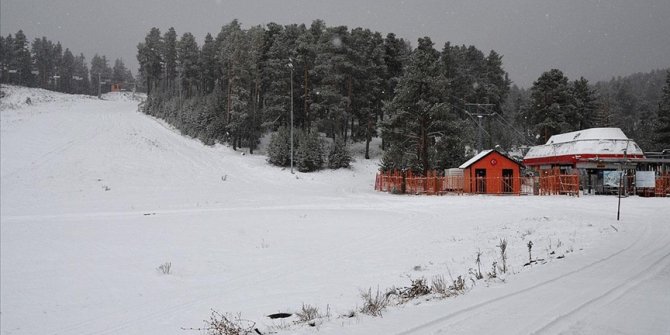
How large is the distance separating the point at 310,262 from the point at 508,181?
25.6m

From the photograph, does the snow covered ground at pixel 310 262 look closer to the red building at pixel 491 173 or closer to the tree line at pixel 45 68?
the red building at pixel 491 173

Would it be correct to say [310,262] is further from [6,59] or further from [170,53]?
[6,59]

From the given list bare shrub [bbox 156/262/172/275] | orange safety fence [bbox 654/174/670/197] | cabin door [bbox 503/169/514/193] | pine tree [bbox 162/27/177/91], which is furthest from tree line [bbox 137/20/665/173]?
pine tree [bbox 162/27/177/91]

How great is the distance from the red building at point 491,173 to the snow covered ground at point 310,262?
842 cm

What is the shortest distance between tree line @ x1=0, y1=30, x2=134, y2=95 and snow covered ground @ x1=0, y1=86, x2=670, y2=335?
352ft

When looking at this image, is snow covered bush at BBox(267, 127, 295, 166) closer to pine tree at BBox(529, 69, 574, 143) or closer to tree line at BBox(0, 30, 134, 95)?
pine tree at BBox(529, 69, 574, 143)

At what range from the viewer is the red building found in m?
32.6

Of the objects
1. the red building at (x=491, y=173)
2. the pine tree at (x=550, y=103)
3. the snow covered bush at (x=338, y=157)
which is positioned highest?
the pine tree at (x=550, y=103)

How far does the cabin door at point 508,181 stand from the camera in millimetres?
32656

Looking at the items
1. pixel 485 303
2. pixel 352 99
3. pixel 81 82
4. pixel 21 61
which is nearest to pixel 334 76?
pixel 352 99

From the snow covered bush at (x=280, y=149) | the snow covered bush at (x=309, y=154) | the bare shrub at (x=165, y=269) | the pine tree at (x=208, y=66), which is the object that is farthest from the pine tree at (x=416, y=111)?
the pine tree at (x=208, y=66)

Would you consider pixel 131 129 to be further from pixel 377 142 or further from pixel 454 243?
pixel 454 243

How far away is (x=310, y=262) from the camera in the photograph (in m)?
11.7

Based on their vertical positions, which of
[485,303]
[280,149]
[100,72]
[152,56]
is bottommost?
[485,303]
